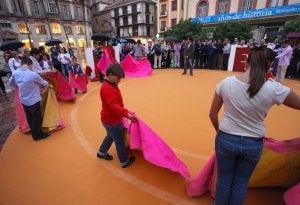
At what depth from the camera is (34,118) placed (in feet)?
13.9

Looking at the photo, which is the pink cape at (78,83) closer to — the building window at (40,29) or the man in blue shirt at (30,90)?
the man in blue shirt at (30,90)

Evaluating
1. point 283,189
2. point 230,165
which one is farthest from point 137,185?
point 283,189

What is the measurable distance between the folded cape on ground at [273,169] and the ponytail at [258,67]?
1.21 m

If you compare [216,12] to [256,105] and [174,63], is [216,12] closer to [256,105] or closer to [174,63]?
[174,63]

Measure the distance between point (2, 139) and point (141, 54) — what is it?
9.63 meters

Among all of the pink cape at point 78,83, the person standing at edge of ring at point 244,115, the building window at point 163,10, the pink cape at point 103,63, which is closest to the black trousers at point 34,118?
the pink cape at point 78,83

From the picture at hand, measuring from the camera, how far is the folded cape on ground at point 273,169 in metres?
→ 2.56

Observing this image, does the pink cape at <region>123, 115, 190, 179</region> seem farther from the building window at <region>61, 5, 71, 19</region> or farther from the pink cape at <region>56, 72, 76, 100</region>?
the building window at <region>61, 5, 71, 19</region>

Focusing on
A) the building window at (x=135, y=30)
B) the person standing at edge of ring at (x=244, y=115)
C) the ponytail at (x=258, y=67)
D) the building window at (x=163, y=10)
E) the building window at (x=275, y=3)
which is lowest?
the person standing at edge of ring at (x=244, y=115)

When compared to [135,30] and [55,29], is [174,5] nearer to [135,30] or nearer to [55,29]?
[135,30]

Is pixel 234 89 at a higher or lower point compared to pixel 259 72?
lower

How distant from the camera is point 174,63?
14602 mm

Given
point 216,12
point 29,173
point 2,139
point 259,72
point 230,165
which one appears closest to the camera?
point 259,72

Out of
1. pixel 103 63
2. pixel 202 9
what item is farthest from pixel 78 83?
pixel 202 9
